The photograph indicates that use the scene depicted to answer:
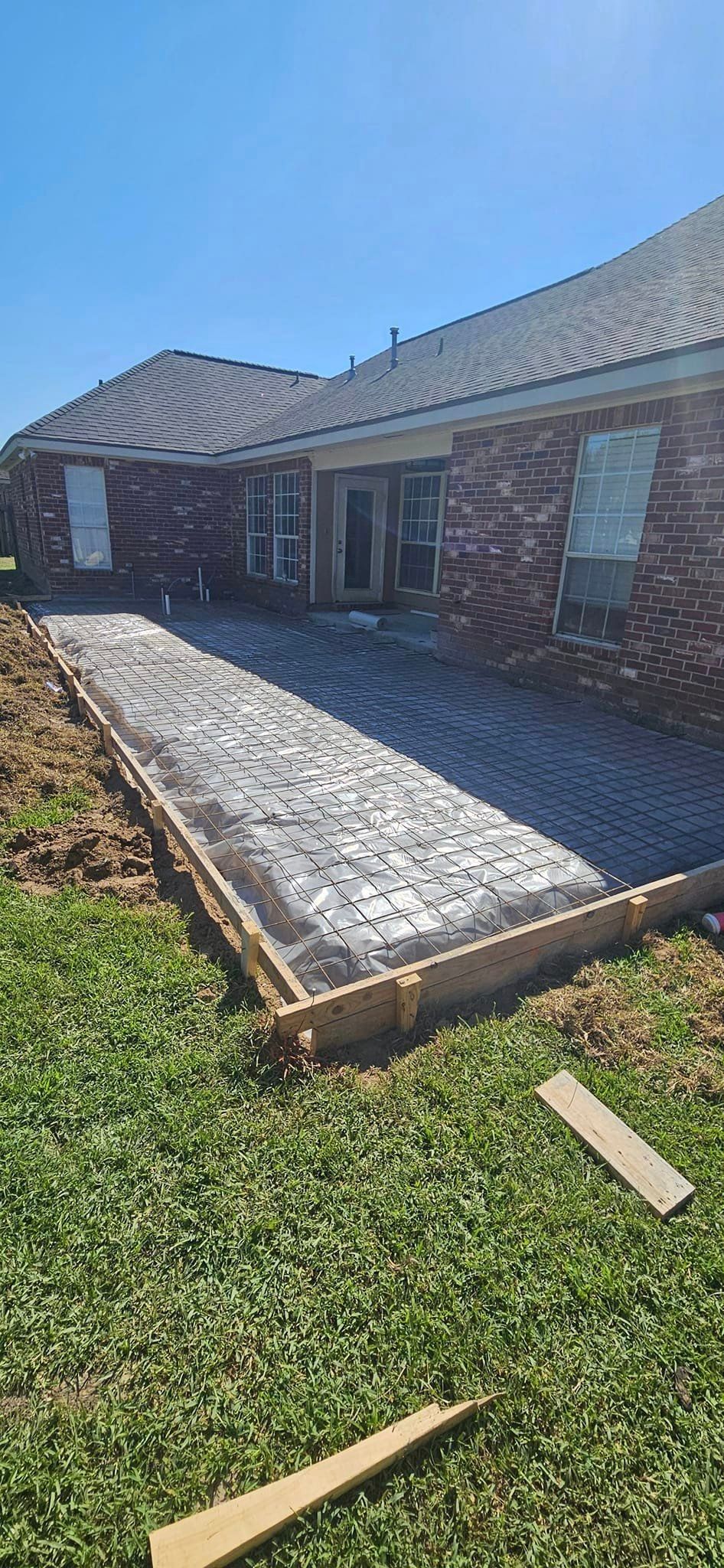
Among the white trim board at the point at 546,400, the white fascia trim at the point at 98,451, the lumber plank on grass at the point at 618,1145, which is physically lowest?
the lumber plank on grass at the point at 618,1145

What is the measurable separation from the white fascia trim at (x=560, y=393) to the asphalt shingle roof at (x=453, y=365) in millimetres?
81

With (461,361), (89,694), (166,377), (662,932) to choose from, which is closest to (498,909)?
(662,932)

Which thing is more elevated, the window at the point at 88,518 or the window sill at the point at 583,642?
the window at the point at 88,518

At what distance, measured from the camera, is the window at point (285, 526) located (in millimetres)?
13086

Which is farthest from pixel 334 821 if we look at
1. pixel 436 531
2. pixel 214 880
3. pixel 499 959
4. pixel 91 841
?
pixel 436 531

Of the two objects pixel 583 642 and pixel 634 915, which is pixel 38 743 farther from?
pixel 583 642

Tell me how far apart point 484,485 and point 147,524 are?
870 cm

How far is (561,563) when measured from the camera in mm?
7680

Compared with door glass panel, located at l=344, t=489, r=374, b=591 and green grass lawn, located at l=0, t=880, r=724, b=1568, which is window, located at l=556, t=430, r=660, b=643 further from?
door glass panel, located at l=344, t=489, r=374, b=591

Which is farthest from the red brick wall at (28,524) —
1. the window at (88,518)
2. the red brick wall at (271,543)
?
the red brick wall at (271,543)

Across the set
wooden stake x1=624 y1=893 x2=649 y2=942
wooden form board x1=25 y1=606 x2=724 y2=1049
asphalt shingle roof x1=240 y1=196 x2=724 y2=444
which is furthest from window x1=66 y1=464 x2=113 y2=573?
wooden stake x1=624 y1=893 x2=649 y2=942

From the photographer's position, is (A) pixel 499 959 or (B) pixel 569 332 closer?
(A) pixel 499 959

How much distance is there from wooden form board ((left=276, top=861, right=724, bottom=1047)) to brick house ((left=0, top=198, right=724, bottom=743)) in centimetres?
298

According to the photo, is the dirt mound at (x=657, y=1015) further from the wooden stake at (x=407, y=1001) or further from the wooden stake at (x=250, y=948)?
the wooden stake at (x=250, y=948)
